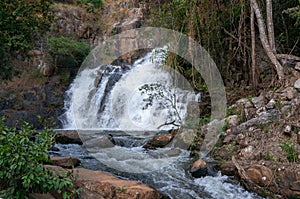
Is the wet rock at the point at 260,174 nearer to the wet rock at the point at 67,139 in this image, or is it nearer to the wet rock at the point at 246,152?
the wet rock at the point at 246,152

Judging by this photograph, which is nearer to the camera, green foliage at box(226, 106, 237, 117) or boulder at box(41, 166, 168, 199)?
boulder at box(41, 166, 168, 199)

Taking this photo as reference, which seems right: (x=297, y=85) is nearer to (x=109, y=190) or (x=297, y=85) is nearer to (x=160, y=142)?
(x=160, y=142)

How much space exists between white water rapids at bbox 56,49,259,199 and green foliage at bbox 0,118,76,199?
1977 millimetres

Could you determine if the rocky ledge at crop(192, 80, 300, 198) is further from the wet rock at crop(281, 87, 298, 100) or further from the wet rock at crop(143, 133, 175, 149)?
the wet rock at crop(143, 133, 175, 149)

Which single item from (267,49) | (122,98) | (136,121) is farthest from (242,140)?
(122,98)

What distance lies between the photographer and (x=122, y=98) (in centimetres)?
1059

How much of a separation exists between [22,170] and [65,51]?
10.3 m

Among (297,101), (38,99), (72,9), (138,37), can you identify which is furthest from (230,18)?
(72,9)

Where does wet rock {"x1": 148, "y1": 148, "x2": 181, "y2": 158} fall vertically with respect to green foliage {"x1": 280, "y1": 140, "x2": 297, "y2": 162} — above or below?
below

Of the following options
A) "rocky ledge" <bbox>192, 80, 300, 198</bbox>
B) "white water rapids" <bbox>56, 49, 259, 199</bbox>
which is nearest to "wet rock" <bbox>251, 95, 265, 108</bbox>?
"rocky ledge" <bbox>192, 80, 300, 198</bbox>

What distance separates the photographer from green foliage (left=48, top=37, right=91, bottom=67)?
1196 centimetres

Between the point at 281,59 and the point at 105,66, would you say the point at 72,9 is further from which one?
the point at 281,59

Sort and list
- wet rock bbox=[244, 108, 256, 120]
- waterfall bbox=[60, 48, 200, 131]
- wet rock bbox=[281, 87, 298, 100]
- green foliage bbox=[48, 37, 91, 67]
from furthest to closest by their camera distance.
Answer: green foliage bbox=[48, 37, 91, 67] < waterfall bbox=[60, 48, 200, 131] < wet rock bbox=[244, 108, 256, 120] < wet rock bbox=[281, 87, 298, 100]

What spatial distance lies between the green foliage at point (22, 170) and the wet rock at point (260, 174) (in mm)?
2584
